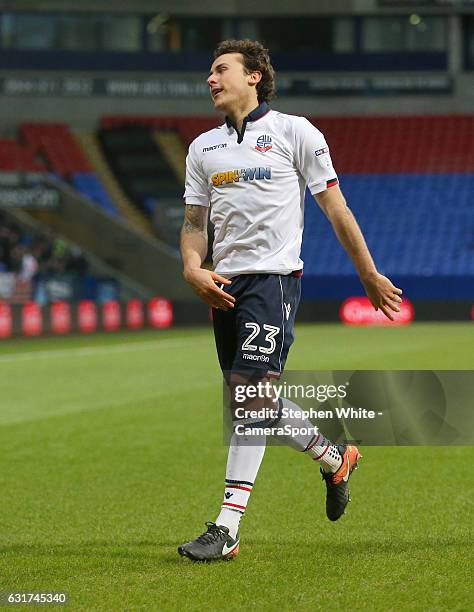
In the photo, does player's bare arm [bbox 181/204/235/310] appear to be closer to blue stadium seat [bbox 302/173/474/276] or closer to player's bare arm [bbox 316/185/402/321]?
player's bare arm [bbox 316/185/402/321]

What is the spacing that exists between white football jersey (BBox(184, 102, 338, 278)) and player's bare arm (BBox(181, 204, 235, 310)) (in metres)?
0.14

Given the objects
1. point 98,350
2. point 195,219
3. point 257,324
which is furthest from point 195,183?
point 98,350

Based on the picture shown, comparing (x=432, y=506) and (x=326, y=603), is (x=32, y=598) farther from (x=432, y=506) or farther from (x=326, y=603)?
(x=432, y=506)

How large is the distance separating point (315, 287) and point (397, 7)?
8.26m

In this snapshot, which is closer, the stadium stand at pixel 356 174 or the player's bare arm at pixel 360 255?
the player's bare arm at pixel 360 255

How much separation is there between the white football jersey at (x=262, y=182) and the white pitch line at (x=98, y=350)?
598 inches

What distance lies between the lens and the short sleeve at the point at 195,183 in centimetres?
637

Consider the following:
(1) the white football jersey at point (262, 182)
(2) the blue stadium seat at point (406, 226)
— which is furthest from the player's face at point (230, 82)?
(2) the blue stadium seat at point (406, 226)

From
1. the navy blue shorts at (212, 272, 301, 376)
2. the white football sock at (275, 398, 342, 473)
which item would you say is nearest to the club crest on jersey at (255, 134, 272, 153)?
the navy blue shorts at (212, 272, 301, 376)

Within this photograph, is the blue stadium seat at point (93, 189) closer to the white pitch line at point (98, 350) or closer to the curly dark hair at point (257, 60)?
the white pitch line at point (98, 350)

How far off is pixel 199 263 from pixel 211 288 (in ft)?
1.03

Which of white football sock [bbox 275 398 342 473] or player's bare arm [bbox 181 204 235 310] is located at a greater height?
player's bare arm [bbox 181 204 235 310]

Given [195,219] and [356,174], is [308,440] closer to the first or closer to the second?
[195,219]

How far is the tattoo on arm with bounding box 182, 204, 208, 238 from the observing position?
646 cm
